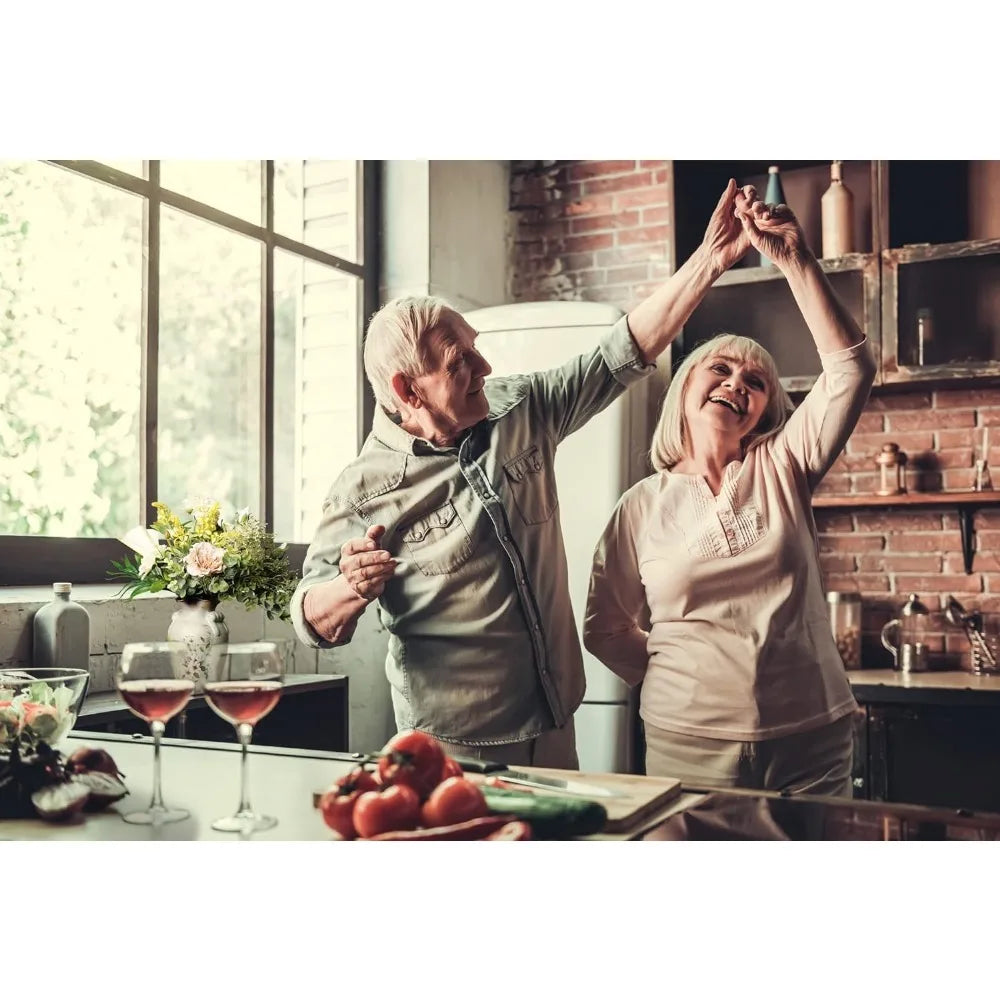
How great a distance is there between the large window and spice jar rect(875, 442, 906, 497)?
61.4 inches

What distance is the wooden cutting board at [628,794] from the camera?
3.88 feet

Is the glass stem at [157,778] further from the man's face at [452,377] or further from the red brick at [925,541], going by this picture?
the red brick at [925,541]

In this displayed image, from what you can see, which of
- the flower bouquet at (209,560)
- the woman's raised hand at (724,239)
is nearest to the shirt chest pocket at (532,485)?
the woman's raised hand at (724,239)

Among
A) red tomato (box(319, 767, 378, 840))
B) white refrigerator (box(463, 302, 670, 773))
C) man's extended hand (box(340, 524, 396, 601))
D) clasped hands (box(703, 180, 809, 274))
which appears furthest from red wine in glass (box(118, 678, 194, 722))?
white refrigerator (box(463, 302, 670, 773))

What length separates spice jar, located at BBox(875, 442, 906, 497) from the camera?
3.12 meters

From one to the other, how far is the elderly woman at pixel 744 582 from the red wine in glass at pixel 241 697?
990mm

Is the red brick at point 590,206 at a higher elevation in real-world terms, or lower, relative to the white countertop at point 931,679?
higher

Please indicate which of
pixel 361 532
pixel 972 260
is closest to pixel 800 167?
pixel 972 260

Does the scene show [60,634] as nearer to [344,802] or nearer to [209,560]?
[209,560]

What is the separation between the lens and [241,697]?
124 centimetres

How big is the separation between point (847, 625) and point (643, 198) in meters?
1.56

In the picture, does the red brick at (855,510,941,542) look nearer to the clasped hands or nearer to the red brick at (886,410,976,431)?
the red brick at (886,410,976,431)
